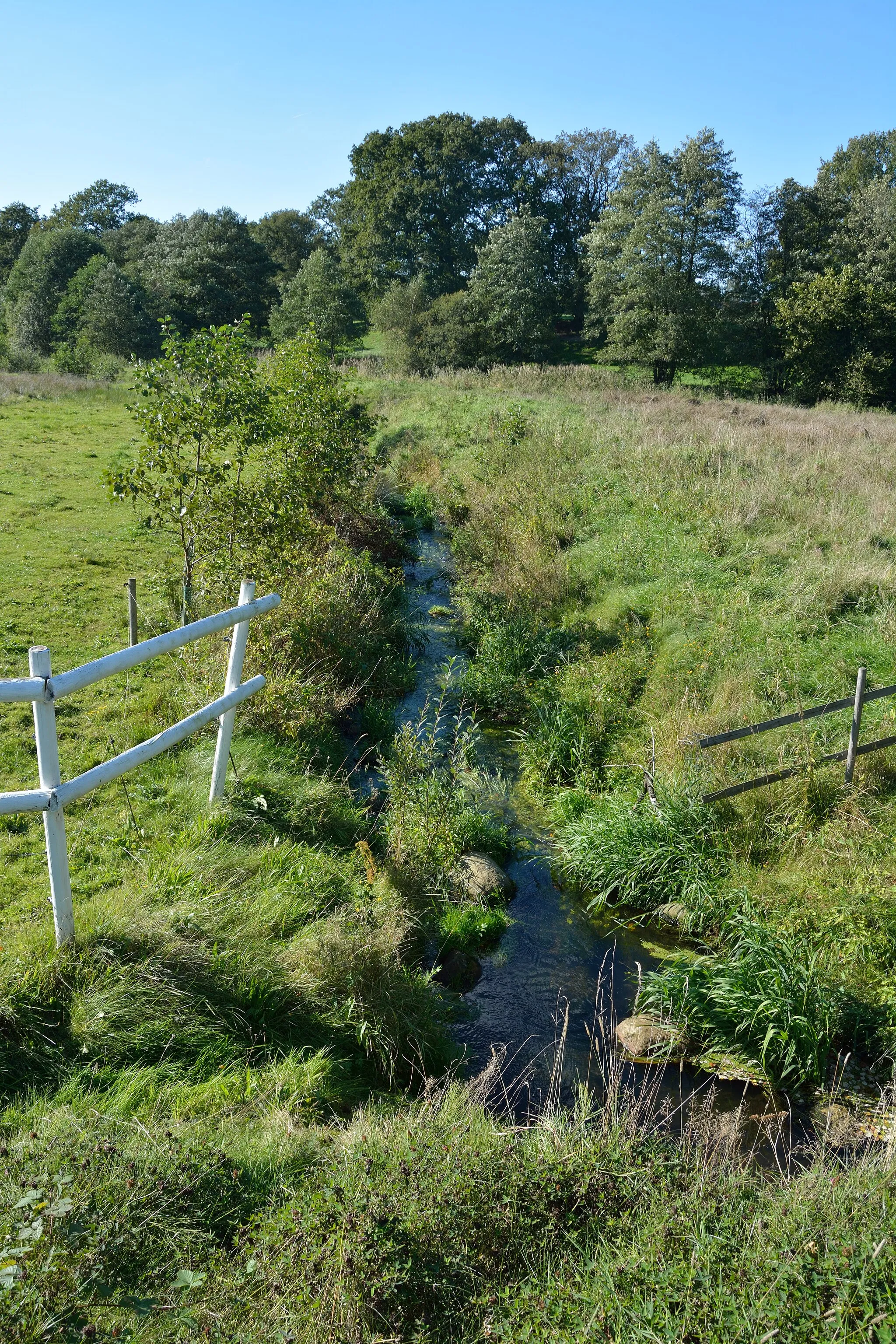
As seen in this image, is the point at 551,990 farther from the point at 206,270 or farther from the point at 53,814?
the point at 206,270

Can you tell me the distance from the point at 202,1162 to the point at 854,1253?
274 centimetres

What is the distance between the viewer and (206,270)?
52.2 m

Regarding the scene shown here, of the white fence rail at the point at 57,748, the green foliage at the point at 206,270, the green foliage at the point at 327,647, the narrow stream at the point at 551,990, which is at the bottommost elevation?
the narrow stream at the point at 551,990

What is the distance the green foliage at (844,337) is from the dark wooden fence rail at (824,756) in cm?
3601

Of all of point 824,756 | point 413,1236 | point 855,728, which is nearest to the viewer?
point 413,1236

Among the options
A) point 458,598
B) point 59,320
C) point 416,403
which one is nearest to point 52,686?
point 458,598

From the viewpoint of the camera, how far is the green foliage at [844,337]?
39.6 meters

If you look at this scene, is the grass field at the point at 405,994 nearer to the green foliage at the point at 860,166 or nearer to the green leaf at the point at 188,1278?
the green leaf at the point at 188,1278

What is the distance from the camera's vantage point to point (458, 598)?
55.1 ft

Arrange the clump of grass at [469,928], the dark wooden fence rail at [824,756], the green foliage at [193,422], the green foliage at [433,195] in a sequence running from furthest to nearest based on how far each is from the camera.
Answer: the green foliage at [433,195] → the green foliage at [193,422] → the dark wooden fence rail at [824,756] → the clump of grass at [469,928]

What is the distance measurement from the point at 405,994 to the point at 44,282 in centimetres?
5998

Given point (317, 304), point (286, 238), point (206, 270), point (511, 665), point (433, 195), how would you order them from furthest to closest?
point (286, 238)
point (433, 195)
point (206, 270)
point (317, 304)
point (511, 665)

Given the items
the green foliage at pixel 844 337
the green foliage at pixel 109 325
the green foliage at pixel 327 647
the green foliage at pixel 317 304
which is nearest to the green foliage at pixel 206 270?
the green foliage at pixel 109 325

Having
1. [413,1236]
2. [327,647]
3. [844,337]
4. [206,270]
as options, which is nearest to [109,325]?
[206,270]
